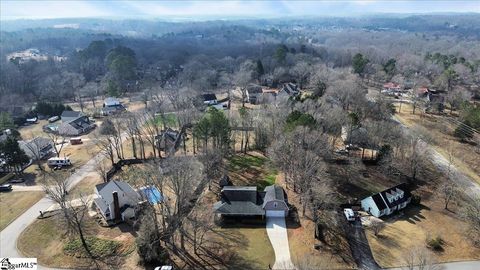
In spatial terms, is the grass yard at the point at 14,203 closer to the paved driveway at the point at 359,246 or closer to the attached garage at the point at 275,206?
the attached garage at the point at 275,206

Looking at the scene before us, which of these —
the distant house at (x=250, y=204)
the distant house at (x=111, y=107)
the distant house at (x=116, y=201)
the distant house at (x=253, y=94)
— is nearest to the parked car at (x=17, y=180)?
the distant house at (x=116, y=201)

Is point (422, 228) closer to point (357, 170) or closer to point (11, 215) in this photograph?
point (357, 170)

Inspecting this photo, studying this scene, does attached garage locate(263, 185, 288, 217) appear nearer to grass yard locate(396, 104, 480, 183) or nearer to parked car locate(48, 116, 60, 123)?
grass yard locate(396, 104, 480, 183)

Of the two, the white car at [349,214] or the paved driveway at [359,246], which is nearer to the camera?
the paved driveway at [359,246]

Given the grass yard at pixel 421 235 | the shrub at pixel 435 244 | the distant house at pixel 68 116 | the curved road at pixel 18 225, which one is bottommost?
the curved road at pixel 18 225

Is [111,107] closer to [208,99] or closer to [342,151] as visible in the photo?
[208,99]

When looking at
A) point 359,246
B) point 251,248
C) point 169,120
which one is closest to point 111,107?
point 169,120
